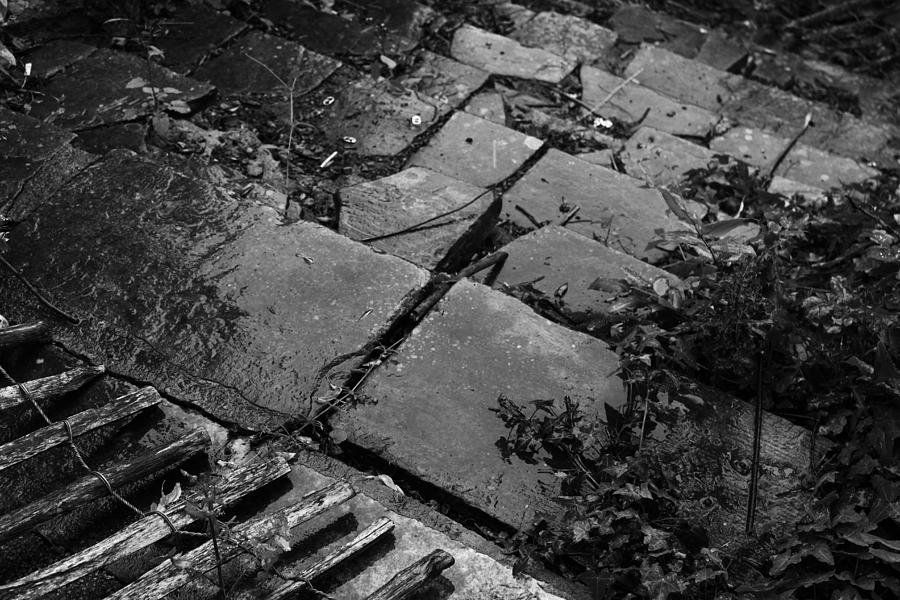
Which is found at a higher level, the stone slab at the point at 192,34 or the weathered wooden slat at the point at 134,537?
the stone slab at the point at 192,34

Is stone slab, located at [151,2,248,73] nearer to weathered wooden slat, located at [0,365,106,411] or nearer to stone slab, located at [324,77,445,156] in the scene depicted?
stone slab, located at [324,77,445,156]

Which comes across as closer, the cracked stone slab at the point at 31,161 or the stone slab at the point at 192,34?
the cracked stone slab at the point at 31,161

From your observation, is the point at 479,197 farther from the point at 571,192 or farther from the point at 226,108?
the point at 226,108

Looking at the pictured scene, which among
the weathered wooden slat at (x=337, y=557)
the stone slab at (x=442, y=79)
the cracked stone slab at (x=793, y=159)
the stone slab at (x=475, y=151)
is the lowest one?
the cracked stone slab at (x=793, y=159)

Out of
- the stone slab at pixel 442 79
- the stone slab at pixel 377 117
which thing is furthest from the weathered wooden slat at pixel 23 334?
the stone slab at pixel 442 79

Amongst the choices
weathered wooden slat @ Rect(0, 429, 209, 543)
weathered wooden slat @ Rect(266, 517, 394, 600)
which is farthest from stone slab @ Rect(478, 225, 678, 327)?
weathered wooden slat @ Rect(0, 429, 209, 543)

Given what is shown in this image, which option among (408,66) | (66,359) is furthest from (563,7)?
(66,359)

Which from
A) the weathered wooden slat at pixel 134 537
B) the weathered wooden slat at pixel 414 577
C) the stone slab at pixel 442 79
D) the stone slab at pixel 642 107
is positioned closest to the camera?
the weathered wooden slat at pixel 134 537

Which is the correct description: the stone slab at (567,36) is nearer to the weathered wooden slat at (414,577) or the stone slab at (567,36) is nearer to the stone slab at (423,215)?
the stone slab at (423,215)
